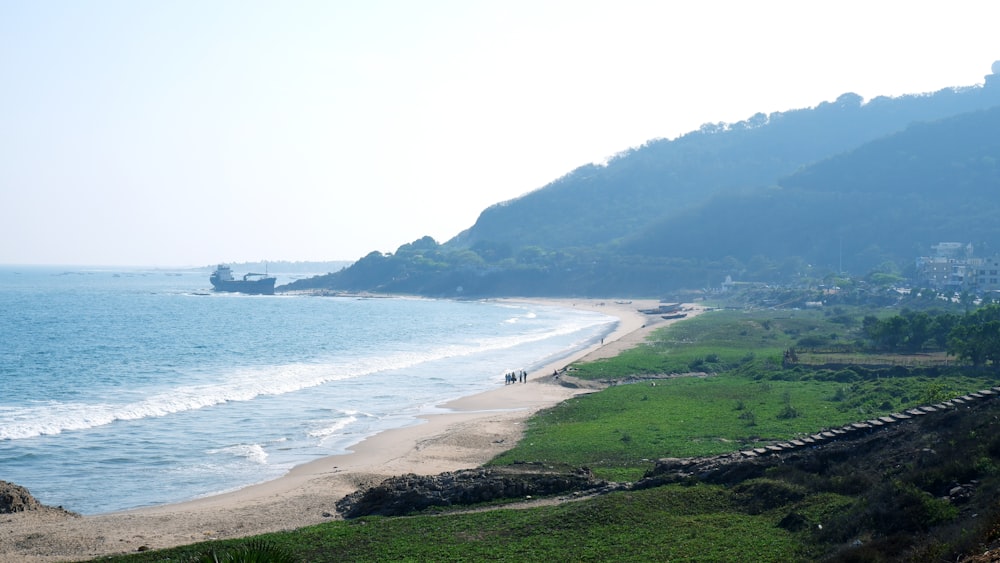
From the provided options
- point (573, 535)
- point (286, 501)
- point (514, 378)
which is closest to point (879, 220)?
point (514, 378)

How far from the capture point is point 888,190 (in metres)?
193

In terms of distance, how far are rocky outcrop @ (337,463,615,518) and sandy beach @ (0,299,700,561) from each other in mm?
1142

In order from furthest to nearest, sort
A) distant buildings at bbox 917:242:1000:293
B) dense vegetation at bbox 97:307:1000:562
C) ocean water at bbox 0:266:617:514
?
distant buildings at bbox 917:242:1000:293, ocean water at bbox 0:266:617:514, dense vegetation at bbox 97:307:1000:562

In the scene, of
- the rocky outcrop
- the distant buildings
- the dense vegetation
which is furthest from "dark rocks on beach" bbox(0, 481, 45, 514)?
the distant buildings

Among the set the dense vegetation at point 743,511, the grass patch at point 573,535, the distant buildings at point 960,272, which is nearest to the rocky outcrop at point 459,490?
the dense vegetation at point 743,511

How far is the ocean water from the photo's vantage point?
30391mm

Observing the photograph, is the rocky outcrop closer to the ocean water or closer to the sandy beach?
the sandy beach

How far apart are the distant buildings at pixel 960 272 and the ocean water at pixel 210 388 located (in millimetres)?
50366

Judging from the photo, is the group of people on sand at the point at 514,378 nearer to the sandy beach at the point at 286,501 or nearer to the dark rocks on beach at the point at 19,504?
the sandy beach at the point at 286,501

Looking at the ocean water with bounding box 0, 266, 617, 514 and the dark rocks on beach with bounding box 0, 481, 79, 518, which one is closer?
the dark rocks on beach with bounding box 0, 481, 79, 518

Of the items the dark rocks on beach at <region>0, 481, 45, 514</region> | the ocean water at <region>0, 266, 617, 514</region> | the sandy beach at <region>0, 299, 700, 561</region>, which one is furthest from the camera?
the ocean water at <region>0, 266, 617, 514</region>

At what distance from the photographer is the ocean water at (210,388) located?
3039 cm

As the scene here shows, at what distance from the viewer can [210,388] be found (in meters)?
50.8

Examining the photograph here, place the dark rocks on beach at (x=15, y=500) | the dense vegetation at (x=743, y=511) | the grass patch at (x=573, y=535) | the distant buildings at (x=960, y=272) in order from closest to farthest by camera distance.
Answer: the dense vegetation at (x=743, y=511)
the grass patch at (x=573, y=535)
the dark rocks on beach at (x=15, y=500)
the distant buildings at (x=960, y=272)
